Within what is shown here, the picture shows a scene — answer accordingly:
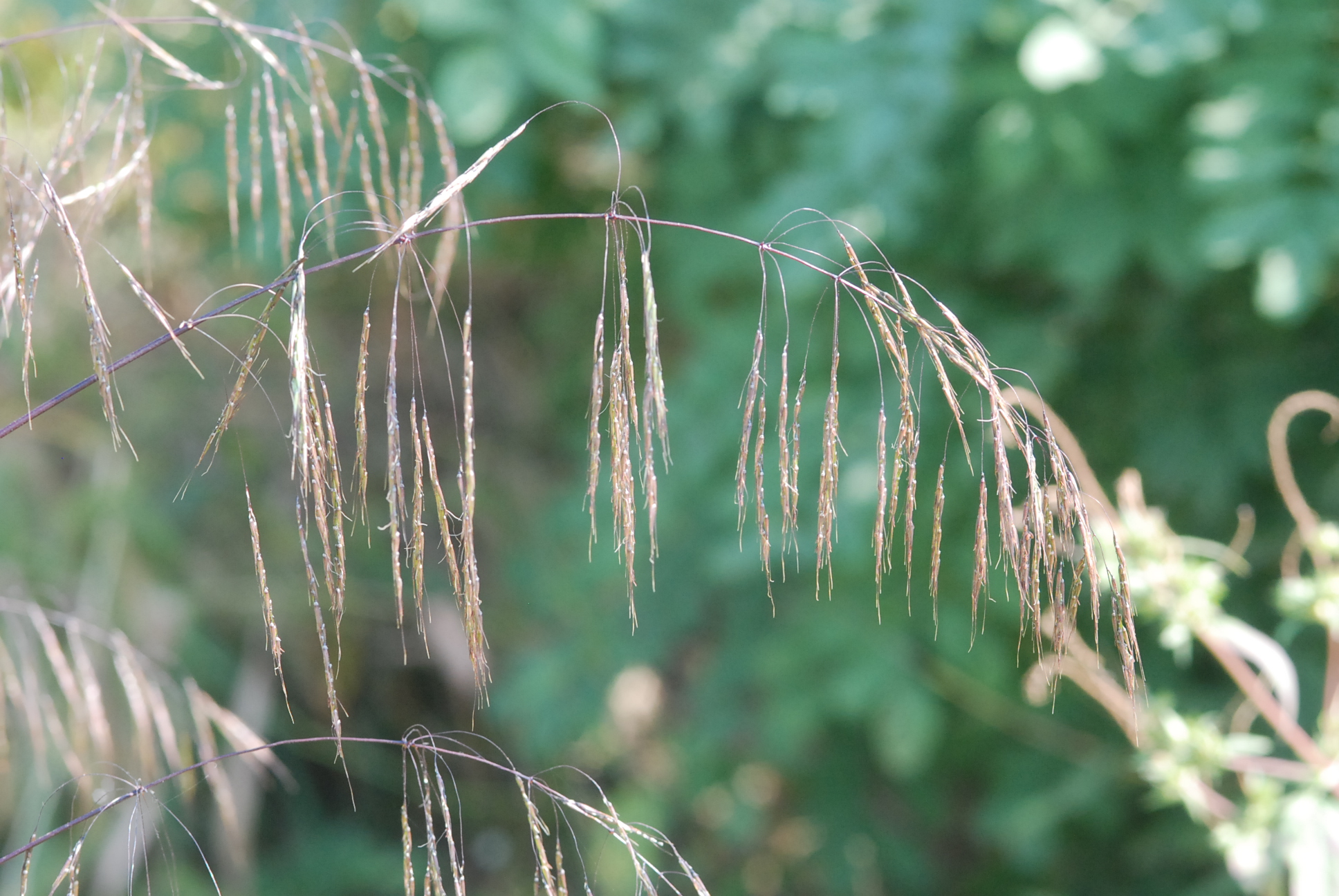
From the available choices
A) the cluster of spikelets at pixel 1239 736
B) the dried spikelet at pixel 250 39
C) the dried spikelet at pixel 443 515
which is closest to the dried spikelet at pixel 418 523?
the dried spikelet at pixel 443 515

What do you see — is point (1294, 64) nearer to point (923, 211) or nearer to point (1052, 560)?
point (923, 211)

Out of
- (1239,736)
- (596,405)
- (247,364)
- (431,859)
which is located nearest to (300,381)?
(247,364)

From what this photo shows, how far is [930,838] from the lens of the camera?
8.61 ft

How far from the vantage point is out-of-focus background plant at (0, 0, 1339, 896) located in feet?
5.01

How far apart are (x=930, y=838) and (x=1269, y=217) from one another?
1.77 meters

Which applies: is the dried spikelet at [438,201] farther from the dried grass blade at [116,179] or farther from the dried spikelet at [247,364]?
the dried grass blade at [116,179]

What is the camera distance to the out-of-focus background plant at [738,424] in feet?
5.01

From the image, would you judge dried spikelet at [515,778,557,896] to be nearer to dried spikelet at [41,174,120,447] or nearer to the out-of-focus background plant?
dried spikelet at [41,174,120,447]

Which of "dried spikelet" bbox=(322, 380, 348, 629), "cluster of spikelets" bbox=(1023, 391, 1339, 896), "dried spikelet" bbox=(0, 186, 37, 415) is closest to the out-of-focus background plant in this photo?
"cluster of spikelets" bbox=(1023, 391, 1339, 896)

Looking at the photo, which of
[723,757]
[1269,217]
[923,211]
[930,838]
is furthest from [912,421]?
[930,838]

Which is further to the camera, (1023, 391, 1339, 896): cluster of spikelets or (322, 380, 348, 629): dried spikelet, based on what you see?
(1023, 391, 1339, 896): cluster of spikelets

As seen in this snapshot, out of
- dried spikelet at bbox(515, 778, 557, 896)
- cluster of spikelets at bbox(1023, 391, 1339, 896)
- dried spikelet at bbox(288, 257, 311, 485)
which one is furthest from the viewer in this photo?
cluster of spikelets at bbox(1023, 391, 1339, 896)

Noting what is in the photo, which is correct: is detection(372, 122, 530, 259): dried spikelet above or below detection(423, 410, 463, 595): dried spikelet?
above

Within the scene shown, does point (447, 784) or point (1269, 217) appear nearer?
point (1269, 217)
